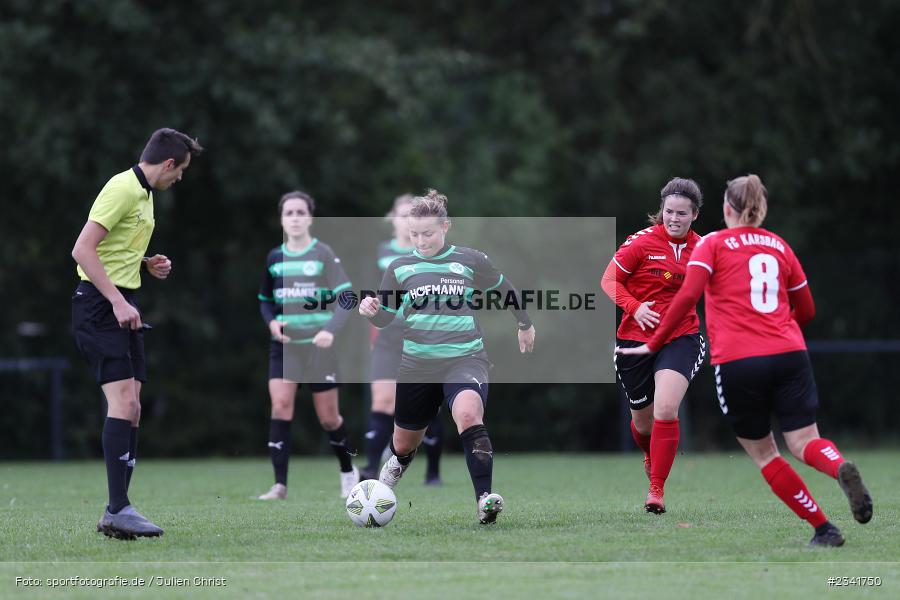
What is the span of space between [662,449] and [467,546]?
1915 millimetres

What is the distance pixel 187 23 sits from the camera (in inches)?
637

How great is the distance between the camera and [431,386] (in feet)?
22.6

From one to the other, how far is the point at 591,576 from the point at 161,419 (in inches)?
496

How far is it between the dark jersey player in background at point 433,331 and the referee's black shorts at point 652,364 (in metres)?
1.07

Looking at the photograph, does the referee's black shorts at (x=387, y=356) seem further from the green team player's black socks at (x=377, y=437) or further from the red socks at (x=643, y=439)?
the red socks at (x=643, y=439)

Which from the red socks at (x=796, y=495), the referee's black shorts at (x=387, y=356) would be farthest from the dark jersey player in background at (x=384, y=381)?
the red socks at (x=796, y=495)

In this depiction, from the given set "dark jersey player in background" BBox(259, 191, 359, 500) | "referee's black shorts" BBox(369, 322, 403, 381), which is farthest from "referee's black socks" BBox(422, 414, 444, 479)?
"dark jersey player in background" BBox(259, 191, 359, 500)

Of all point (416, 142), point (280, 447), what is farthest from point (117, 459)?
point (416, 142)

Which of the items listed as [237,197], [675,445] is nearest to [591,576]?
[675,445]

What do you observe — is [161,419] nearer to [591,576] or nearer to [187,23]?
[187,23]

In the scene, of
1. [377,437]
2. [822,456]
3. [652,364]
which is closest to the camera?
[822,456]

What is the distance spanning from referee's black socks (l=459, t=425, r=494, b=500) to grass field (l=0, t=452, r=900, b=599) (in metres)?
0.24

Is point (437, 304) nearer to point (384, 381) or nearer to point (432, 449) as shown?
point (384, 381)

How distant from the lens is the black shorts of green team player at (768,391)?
5691mm
